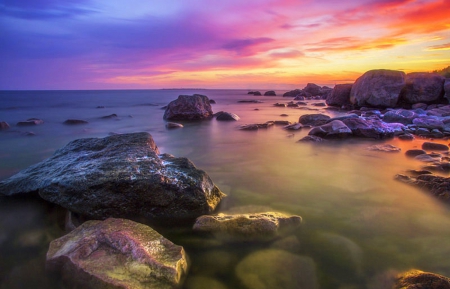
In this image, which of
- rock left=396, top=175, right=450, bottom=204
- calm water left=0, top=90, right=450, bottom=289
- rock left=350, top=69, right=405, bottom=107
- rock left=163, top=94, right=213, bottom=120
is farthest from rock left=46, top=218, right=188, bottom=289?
rock left=350, top=69, right=405, bottom=107

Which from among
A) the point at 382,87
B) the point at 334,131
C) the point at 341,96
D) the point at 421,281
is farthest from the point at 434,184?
the point at 341,96

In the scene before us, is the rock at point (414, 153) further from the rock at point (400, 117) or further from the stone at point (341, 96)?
the stone at point (341, 96)

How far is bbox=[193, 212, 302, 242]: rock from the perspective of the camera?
327cm

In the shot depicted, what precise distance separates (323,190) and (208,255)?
277 centimetres

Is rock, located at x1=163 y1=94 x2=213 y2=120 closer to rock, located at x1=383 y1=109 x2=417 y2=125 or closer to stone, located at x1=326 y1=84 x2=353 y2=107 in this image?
rock, located at x1=383 y1=109 x2=417 y2=125

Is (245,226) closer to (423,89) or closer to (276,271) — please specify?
(276,271)

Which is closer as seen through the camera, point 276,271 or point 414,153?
point 276,271

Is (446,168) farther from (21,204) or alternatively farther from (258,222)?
(21,204)

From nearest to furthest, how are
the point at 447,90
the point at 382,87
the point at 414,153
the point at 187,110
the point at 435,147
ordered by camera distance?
the point at 414,153 < the point at 435,147 < the point at 187,110 < the point at 447,90 < the point at 382,87

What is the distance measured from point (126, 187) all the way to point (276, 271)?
7.03 ft

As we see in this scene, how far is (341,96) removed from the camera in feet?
78.9

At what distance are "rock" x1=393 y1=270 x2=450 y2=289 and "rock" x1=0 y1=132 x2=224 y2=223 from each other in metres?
2.37

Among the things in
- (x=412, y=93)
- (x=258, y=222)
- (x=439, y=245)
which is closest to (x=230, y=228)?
(x=258, y=222)

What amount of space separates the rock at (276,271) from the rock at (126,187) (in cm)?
116
